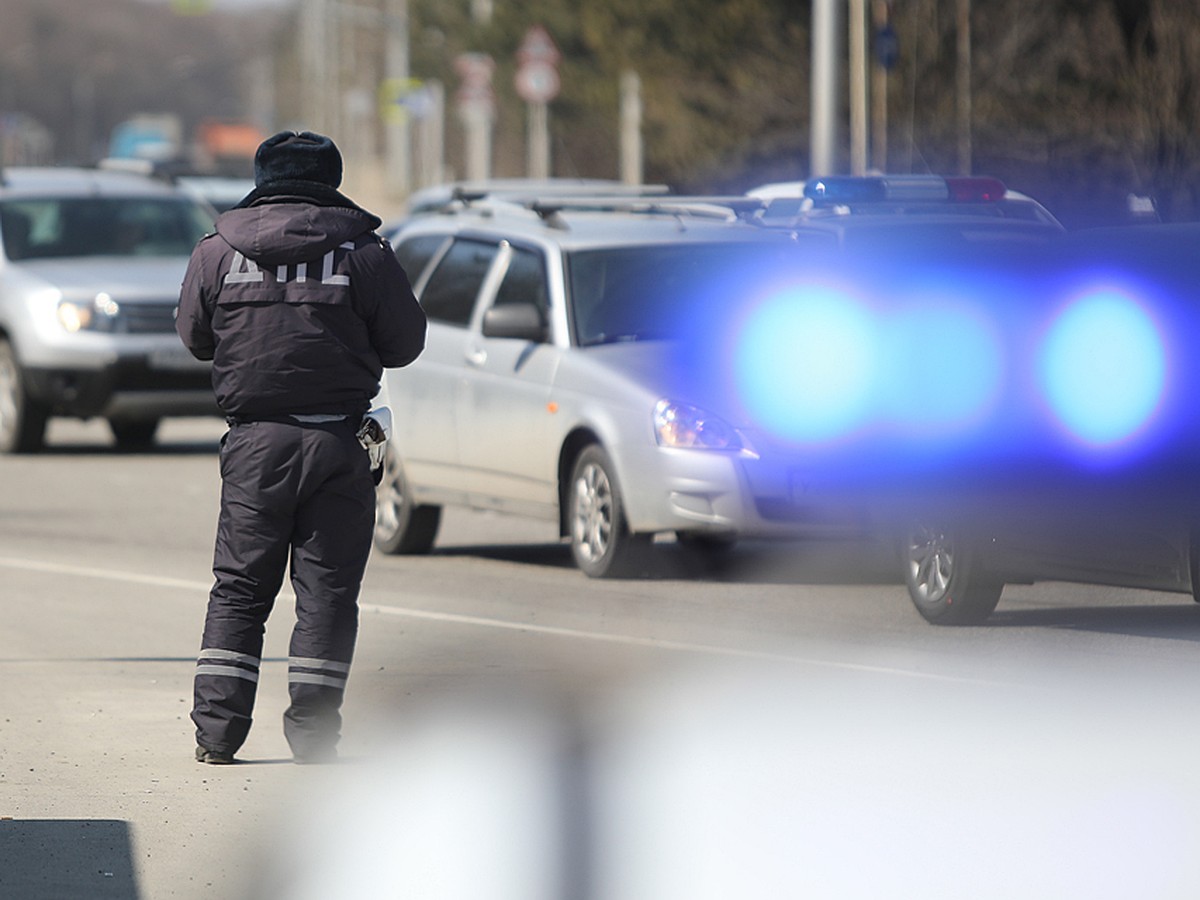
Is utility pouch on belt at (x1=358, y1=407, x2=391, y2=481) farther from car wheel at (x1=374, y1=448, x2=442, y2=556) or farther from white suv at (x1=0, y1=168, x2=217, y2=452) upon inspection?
white suv at (x1=0, y1=168, x2=217, y2=452)

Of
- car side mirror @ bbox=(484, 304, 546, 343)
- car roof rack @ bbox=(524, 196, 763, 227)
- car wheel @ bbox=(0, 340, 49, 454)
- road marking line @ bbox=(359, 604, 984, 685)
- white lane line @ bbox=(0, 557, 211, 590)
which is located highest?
car roof rack @ bbox=(524, 196, 763, 227)

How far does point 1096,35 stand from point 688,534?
21.3 metres

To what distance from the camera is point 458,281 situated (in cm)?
1352

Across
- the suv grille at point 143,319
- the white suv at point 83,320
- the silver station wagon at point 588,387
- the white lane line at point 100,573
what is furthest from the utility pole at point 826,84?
the white lane line at point 100,573

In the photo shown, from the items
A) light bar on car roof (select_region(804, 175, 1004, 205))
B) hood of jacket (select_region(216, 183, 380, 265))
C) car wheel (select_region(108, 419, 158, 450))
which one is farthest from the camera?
car wheel (select_region(108, 419, 158, 450))

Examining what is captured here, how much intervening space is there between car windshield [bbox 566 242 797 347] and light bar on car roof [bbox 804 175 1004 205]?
0.38 m

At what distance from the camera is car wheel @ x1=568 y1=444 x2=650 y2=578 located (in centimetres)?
1210

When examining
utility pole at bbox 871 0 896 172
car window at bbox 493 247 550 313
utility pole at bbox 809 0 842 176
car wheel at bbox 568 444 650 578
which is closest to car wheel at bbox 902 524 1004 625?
car wheel at bbox 568 444 650 578

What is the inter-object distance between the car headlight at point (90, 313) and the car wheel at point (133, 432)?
163cm

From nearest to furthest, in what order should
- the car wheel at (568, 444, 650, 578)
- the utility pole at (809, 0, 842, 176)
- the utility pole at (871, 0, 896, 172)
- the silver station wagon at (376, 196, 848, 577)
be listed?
the silver station wagon at (376, 196, 848, 577), the car wheel at (568, 444, 650, 578), the utility pole at (809, 0, 842, 176), the utility pole at (871, 0, 896, 172)

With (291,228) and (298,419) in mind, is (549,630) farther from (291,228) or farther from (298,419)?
(291,228)

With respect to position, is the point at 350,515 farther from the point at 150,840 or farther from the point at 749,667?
the point at 749,667

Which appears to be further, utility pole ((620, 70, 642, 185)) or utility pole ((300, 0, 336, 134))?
utility pole ((300, 0, 336, 134))

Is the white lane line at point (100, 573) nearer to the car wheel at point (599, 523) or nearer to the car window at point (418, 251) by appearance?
the car wheel at point (599, 523)
